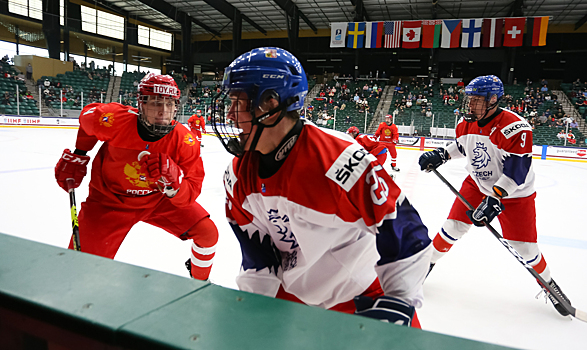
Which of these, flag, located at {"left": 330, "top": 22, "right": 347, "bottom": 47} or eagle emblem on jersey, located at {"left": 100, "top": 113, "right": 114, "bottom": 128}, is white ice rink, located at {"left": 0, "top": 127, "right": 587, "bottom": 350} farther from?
flag, located at {"left": 330, "top": 22, "right": 347, "bottom": 47}

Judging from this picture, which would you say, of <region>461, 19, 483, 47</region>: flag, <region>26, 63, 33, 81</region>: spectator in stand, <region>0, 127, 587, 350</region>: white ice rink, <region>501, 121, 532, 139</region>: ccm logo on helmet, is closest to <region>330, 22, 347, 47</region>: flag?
<region>461, 19, 483, 47</region>: flag

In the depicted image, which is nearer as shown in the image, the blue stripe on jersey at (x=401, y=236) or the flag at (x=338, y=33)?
the blue stripe on jersey at (x=401, y=236)

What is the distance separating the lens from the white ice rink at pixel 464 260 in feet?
7.64

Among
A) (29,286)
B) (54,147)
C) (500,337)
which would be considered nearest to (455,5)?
(54,147)

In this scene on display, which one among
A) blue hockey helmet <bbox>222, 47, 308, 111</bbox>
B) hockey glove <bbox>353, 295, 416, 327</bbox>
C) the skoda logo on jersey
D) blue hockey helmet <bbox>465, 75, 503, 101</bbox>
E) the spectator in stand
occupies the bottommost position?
hockey glove <bbox>353, 295, 416, 327</bbox>

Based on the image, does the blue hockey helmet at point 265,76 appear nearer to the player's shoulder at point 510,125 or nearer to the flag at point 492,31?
the player's shoulder at point 510,125

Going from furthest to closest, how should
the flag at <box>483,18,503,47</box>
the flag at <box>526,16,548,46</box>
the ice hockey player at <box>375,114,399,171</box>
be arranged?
the flag at <box>483,18,503,47</box> < the flag at <box>526,16,548,46</box> < the ice hockey player at <box>375,114,399,171</box>

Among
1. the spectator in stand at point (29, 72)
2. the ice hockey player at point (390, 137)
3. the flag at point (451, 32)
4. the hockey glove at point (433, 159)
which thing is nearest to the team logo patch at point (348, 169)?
the hockey glove at point (433, 159)

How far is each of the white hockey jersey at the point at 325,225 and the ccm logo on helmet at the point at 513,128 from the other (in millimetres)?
1917

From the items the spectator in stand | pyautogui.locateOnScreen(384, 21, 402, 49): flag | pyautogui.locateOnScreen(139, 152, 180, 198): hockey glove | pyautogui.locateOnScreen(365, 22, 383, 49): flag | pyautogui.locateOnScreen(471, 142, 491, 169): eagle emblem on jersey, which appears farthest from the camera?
the spectator in stand

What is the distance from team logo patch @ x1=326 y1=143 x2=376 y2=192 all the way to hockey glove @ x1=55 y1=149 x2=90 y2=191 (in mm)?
1914

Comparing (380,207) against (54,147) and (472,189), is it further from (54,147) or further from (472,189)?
(54,147)

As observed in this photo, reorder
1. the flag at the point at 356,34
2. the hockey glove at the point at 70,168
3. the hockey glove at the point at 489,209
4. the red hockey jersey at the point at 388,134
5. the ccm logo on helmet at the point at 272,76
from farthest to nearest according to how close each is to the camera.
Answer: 1. the flag at the point at 356,34
2. the red hockey jersey at the point at 388,134
3. the hockey glove at the point at 489,209
4. the hockey glove at the point at 70,168
5. the ccm logo on helmet at the point at 272,76

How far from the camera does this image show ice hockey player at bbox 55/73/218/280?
2182 millimetres
